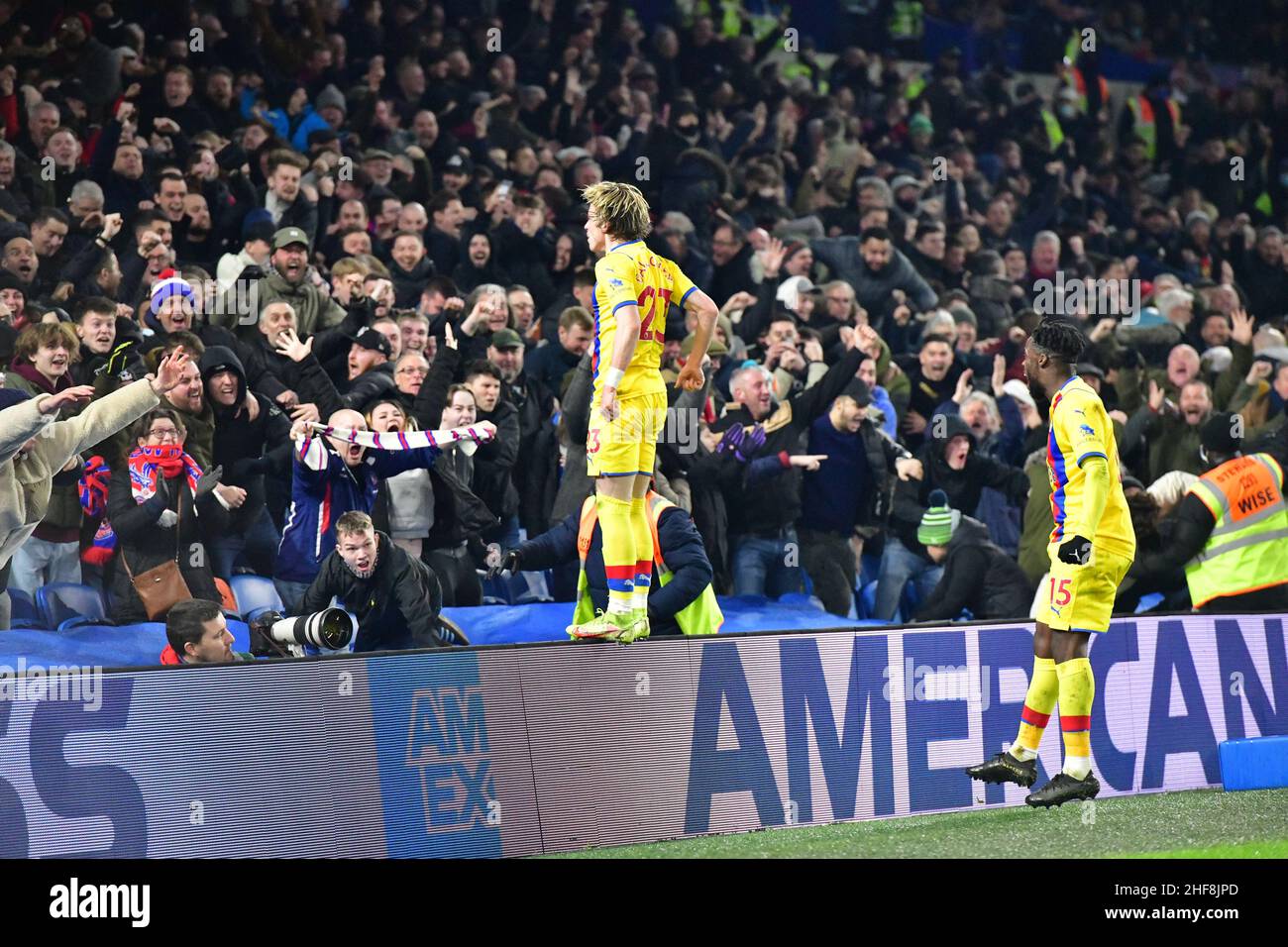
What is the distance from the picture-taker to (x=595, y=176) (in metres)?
11.7

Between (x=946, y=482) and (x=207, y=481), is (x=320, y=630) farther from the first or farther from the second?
(x=946, y=482)

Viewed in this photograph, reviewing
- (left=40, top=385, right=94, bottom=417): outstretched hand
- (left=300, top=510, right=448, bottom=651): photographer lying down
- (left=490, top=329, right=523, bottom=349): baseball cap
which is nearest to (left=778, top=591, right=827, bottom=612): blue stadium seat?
(left=490, top=329, right=523, bottom=349): baseball cap

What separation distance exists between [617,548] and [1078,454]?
1.93 meters

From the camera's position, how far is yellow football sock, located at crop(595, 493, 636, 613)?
6.87 metres

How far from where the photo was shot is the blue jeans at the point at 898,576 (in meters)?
10.2

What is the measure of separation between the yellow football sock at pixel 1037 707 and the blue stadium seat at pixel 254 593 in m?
3.58

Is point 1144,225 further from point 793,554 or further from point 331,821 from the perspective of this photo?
point 331,821

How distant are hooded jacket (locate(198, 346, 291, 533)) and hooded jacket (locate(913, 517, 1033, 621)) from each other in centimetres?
391

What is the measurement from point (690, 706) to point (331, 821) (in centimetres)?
171

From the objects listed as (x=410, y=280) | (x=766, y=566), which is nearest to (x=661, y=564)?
(x=766, y=566)

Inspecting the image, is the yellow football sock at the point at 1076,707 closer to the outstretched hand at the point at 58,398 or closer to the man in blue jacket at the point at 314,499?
the man in blue jacket at the point at 314,499

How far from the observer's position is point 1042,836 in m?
6.79

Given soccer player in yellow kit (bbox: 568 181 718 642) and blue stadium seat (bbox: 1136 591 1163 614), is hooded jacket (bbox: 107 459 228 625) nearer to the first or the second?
soccer player in yellow kit (bbox: 568 181 718 642)

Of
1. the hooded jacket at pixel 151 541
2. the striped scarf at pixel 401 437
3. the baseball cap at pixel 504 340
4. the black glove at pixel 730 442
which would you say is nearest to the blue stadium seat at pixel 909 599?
the black glove at pixel 730 442
